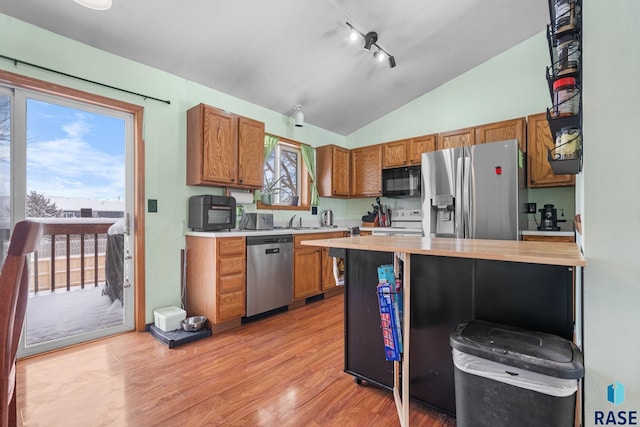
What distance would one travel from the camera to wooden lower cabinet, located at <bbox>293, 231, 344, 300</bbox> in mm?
3385

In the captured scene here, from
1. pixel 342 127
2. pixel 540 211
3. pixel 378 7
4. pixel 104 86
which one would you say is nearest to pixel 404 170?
pixel 342 127

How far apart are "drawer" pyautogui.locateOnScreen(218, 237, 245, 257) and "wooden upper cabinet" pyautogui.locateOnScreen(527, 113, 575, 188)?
10.7 ft

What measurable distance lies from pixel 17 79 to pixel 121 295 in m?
1.90

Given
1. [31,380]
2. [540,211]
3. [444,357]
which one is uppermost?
[540,211]

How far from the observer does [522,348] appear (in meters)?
1.07

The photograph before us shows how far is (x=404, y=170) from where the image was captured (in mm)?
4102

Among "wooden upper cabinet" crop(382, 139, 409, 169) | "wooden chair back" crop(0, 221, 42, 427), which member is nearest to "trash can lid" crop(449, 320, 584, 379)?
"wooden chair back" crop(0, 221, 42, 427)

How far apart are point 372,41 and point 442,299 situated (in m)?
2.65

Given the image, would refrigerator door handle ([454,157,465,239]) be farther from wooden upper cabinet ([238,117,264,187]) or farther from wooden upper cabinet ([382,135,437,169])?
wooden upper cabinet ([238,117,264,187])

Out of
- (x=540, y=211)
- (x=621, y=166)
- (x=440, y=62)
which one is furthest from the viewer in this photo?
(x=440, y=62)

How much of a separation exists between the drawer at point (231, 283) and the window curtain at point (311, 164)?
1.95 metres

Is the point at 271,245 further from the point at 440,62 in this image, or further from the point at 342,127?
the point at 440,62

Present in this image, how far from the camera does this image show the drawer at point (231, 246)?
8.79 feet

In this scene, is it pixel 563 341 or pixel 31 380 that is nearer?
pixel 563 341
